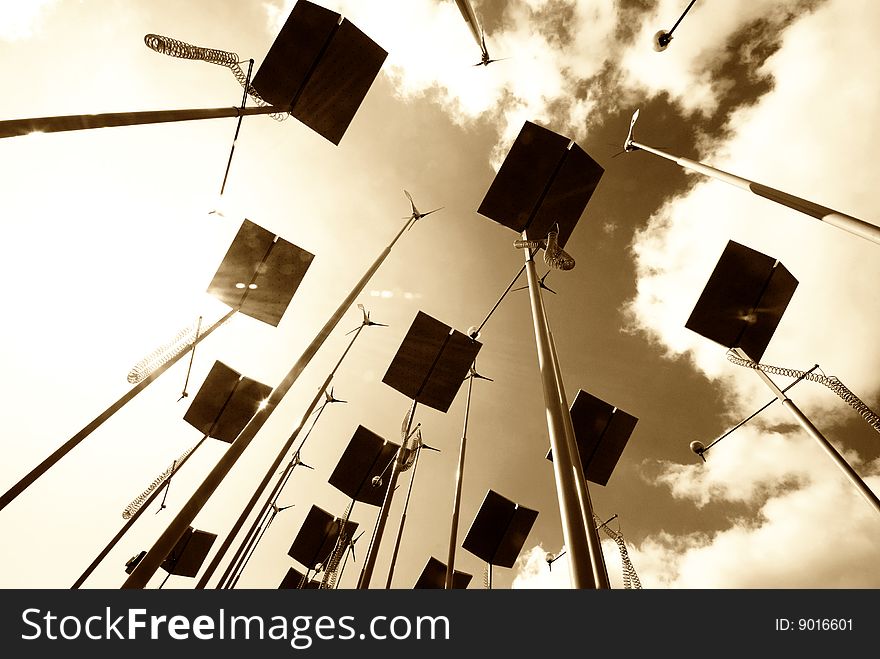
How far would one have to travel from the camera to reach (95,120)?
9.20ft

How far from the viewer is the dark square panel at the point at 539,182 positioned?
19.7 feet

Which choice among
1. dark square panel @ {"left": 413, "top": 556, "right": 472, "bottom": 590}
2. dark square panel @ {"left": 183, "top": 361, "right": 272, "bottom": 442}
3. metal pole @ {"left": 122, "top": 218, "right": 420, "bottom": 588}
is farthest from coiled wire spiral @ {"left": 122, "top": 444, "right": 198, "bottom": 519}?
dark square panel @ {"left": 413, "top": 556, "right": 472, "bottom": 590}

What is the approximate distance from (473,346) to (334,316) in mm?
4593

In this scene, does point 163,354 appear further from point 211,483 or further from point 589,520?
point 589,520

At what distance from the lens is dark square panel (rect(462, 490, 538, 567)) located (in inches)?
378

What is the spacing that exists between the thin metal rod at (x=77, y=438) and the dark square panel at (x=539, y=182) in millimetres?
5316

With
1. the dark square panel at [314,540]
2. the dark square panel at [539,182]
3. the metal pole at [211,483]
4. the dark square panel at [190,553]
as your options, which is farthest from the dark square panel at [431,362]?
the dark square panel at [190,553]

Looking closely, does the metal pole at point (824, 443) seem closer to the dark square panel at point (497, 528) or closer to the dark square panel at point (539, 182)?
the dark square panel at point (539, 182)

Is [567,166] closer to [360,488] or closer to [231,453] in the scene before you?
[231,453]

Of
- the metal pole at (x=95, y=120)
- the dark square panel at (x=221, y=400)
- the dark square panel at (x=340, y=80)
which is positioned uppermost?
the dark square panel at (x=340, y=80)

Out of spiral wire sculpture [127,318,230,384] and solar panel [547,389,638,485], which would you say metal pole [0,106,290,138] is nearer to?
spiral wire sculpture [127,318,230,384]

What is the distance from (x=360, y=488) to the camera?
936 centimetres

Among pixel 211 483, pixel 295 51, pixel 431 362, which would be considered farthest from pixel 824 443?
pixel 295 51
